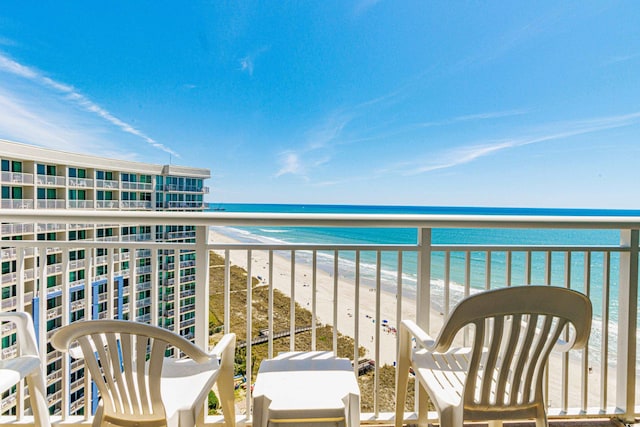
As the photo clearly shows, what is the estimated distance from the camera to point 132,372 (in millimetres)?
1080

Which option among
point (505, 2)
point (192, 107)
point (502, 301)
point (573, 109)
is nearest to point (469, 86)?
point (573, 109)

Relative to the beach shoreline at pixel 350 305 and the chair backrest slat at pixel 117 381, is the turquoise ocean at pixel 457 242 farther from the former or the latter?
the chair backrest slat at pixel 117 381

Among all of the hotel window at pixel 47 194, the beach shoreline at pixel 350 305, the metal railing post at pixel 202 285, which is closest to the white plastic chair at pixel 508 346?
the metal railing post at pixel 202 285

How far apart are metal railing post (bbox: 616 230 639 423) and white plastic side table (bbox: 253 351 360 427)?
5.38ft

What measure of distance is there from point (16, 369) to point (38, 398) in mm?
239

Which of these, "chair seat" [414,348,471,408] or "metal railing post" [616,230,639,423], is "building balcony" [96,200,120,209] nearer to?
"chair seat" [414,348,471,408]

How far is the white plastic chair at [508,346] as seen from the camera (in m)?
1.06

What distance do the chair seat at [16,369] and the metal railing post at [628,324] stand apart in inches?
112

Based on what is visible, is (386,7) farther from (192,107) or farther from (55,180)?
(192,107)

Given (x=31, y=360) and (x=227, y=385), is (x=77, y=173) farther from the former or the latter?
(x=227, y=385)

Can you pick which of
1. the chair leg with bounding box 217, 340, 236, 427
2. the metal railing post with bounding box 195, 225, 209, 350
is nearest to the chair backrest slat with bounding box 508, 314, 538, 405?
the chair leg with bounding box 217, 340, 236, 427

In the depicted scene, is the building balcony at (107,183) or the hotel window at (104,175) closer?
the building balcony at (107,183)

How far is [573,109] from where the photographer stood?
2216 centimetres

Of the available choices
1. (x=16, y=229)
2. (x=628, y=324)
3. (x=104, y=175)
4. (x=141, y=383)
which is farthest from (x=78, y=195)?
(x=628, y=324)
